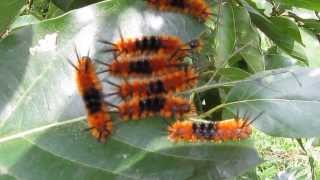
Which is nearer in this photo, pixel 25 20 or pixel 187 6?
pixel 187 6

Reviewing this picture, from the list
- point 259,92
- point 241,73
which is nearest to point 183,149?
point 259,92

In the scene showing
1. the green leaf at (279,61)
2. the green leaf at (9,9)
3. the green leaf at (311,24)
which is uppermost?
the green leaf at (9,9)

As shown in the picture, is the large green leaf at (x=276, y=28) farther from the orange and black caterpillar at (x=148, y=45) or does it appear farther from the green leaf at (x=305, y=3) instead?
the orange and black caterpillar at (x=148, y=45)

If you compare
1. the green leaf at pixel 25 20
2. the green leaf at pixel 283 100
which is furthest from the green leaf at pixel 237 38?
the green leaf at pixel 25 20

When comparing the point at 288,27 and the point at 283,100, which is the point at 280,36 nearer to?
the point at 288,27

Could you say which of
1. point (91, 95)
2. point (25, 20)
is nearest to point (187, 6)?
point (91, 95)
